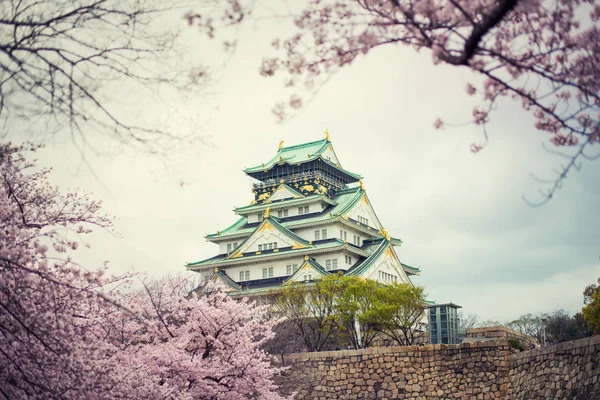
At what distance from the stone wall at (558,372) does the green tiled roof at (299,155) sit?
3268 cm

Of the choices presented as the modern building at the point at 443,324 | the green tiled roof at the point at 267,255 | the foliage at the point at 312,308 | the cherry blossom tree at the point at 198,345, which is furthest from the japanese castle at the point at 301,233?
the cherry blossom tree at the point at 198,345

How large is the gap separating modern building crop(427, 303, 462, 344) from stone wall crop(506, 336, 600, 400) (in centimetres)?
1364

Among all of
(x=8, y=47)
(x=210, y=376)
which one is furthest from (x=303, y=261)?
(x=8, y=47)

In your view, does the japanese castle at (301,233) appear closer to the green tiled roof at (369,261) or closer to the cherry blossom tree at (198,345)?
the green tiled roof at (369,261)

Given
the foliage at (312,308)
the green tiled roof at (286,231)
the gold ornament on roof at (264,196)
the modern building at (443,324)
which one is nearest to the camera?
the foliage at (312,308)

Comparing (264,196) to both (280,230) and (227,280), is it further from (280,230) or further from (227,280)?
(227,280)

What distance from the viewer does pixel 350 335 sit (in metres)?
34.3

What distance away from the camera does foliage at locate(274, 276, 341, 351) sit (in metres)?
33.2

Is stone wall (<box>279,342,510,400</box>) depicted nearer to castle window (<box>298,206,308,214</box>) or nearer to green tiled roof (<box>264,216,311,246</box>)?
green tiled roof (<box>264,216,311,246</box>)

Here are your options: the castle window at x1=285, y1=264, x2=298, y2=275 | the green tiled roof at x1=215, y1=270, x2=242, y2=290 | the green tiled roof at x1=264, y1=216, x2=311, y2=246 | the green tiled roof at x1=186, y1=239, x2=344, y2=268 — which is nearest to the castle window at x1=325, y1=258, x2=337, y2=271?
the green tiled roof at x1=186, y1=239, x2=344, y2=268

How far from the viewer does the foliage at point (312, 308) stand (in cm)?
3325

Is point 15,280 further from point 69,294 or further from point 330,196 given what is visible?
point 330,196

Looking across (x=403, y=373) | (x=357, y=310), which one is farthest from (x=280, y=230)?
(x=403, y=373)

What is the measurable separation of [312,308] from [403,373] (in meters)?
13.4
